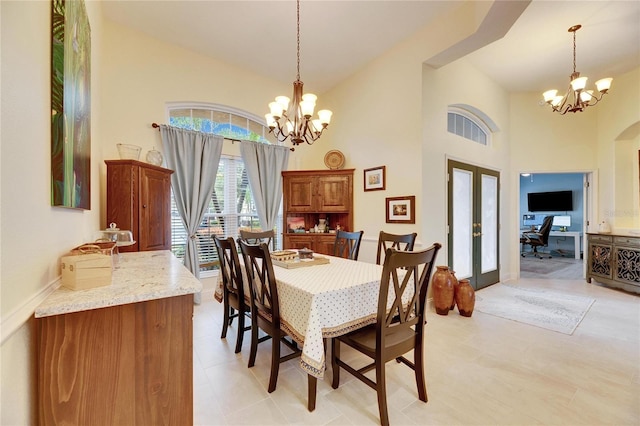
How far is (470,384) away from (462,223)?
262cm

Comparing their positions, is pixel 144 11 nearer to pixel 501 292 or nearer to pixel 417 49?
pixel 417 49

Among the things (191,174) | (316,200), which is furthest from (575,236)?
(191,174)

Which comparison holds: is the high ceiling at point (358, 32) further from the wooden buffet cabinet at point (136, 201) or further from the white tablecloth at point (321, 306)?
the white tablecloth at point (321, 306)

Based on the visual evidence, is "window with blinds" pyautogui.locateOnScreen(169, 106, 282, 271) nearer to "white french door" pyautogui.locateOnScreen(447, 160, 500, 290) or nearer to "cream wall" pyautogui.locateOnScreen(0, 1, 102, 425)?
"cream wall" pyautogui.locateOnScreen(0, 1, 102, 425)

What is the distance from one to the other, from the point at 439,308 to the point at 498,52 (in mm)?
3712

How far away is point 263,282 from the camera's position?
195 cm

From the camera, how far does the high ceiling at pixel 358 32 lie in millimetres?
2955

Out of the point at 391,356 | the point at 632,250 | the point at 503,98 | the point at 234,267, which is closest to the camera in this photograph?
the point at 391,356

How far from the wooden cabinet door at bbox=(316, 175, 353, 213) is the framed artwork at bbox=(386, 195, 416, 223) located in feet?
2.60

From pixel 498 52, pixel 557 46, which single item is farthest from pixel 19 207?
pixel 557 46

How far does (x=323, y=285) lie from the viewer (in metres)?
1.73

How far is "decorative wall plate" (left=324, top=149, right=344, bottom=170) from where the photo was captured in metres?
4.48

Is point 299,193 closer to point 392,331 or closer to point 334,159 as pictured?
point 334,159

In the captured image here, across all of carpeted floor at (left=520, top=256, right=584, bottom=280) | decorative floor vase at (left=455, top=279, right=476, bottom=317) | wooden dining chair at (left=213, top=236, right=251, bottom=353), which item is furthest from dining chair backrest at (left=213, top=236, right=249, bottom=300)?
carpeted floor at (left=520, top=256, right=584, bottom=280)
